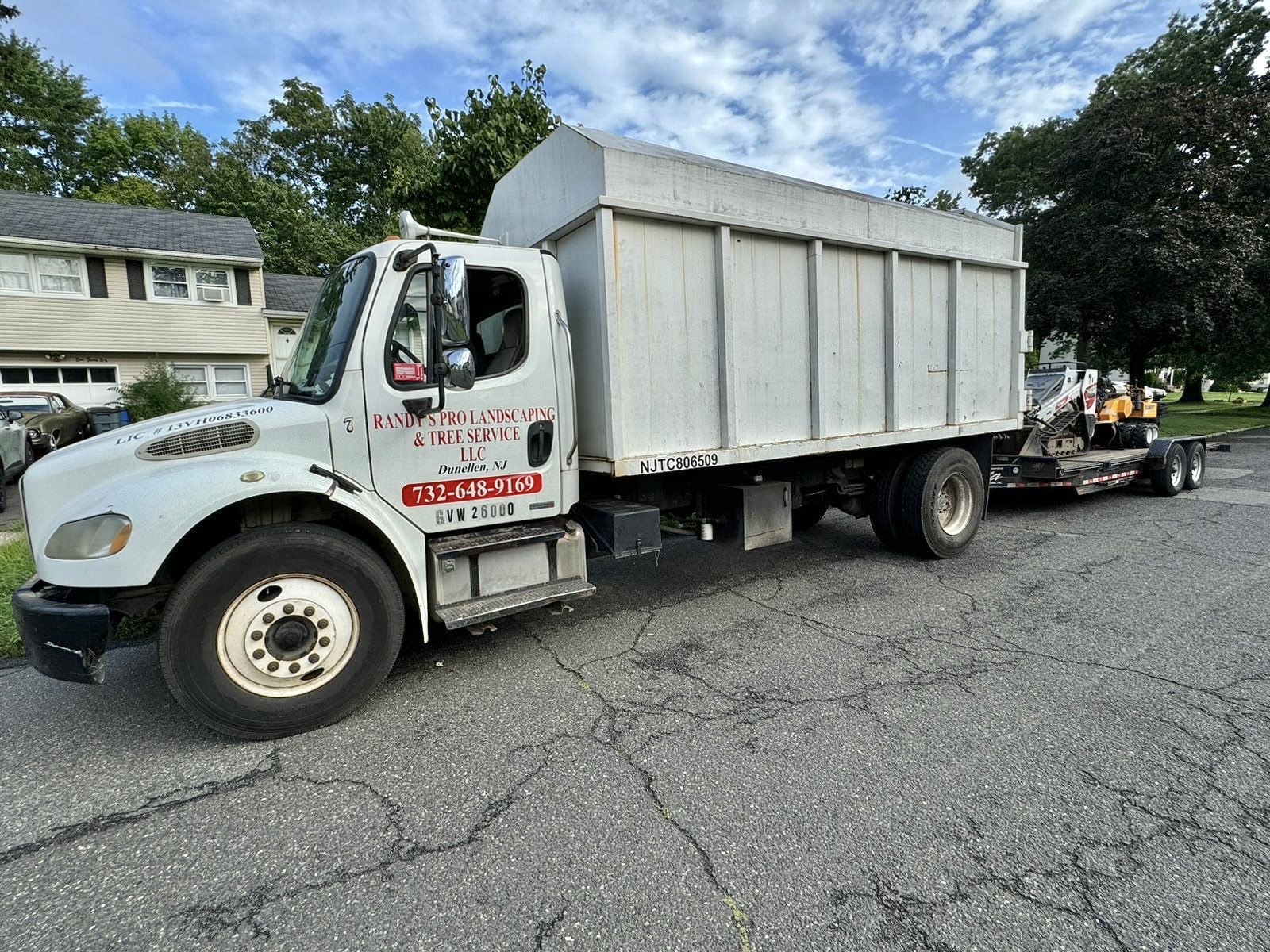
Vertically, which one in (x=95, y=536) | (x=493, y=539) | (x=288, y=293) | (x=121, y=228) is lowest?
(x=493, y=539)

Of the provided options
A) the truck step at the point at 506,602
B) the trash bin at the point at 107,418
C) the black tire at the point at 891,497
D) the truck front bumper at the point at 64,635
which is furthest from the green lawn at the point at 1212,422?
the trash bin at the point at 107,418

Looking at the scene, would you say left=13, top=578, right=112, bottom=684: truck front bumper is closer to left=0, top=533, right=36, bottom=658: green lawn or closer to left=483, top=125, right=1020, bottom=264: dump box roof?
left=0, top=533, right=36, bottom=658: green lawn

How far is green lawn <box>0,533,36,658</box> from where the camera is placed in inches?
167

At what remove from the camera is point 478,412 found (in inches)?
147

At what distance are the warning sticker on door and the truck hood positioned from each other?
0.47 metres

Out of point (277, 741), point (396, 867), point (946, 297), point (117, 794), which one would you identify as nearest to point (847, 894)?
point (396, 867)

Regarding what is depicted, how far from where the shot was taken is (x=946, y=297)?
571 cm

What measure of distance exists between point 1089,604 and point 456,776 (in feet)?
15.4

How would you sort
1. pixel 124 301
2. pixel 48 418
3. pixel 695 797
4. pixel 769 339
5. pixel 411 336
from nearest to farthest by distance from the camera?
1. pixel 695 797
2. pixel 411 336
3. pixel 769 339
4. pixel 48 418
5. pixel 124 301

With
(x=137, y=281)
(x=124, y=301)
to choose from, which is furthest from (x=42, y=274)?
(x=137, y=281)

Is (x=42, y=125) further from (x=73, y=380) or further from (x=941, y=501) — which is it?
(x=941, y=501)

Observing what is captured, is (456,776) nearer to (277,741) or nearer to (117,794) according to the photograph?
(277,741)

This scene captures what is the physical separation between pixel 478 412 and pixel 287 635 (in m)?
1.51

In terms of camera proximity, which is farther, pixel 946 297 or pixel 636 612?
pixel 946 297
